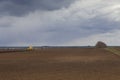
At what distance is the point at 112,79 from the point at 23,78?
18.9 feet

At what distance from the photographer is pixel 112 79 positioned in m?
21.8

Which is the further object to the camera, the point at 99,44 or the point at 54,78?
the point at 99,44

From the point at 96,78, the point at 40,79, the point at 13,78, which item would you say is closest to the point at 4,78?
the point at 13,78

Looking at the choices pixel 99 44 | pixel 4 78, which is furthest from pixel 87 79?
pixel 99 44

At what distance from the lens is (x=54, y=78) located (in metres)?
22.4

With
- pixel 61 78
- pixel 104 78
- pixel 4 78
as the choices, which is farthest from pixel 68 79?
pixel 4 78

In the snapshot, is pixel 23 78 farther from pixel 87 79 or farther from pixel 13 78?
pixel 87 79

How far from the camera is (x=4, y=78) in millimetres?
22766

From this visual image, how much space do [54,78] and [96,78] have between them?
107 inches

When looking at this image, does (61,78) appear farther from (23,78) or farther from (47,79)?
(23,78)

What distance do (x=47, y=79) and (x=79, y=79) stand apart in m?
2.03

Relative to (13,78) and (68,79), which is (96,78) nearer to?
(68,79)

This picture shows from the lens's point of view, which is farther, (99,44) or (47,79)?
(99,44)

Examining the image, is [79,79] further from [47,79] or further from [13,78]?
[13,78]
